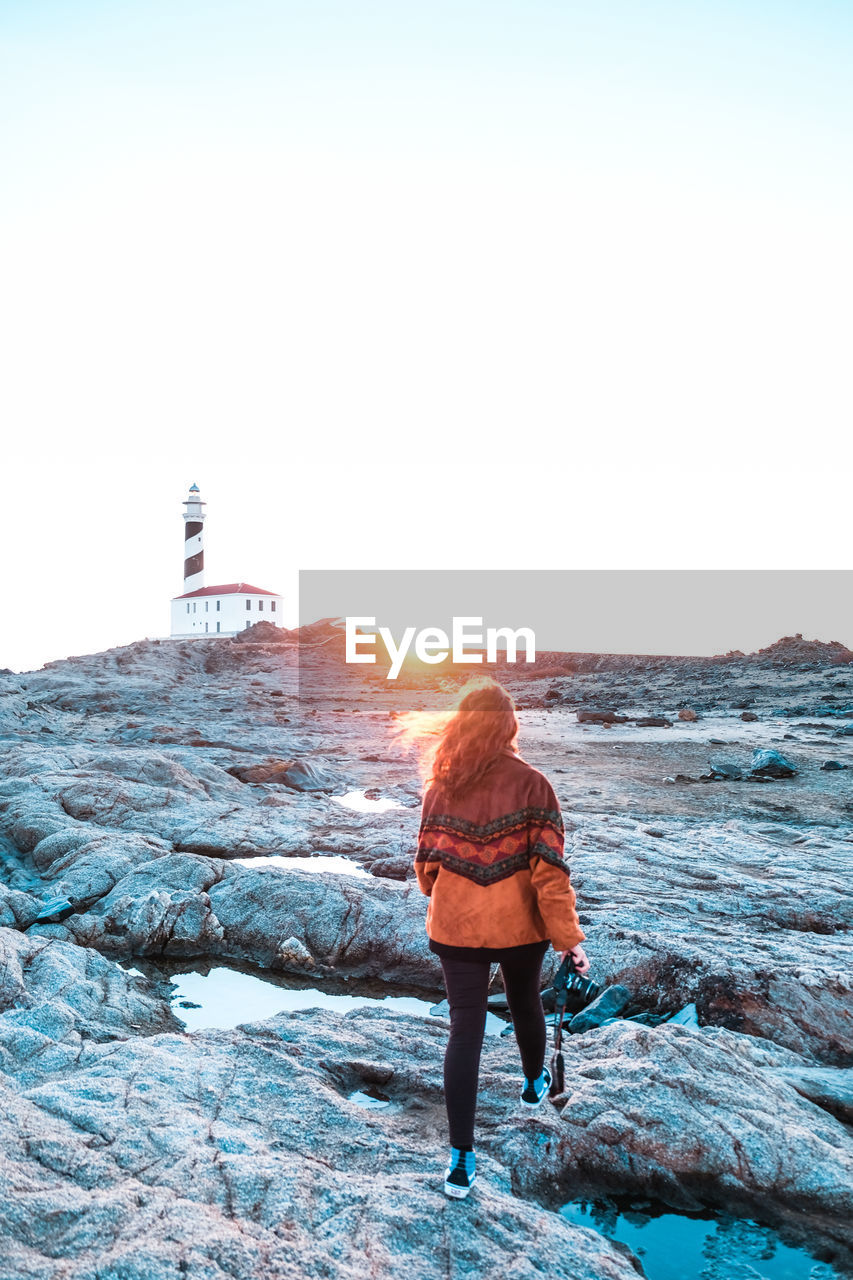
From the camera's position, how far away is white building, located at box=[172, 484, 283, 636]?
7894 cm

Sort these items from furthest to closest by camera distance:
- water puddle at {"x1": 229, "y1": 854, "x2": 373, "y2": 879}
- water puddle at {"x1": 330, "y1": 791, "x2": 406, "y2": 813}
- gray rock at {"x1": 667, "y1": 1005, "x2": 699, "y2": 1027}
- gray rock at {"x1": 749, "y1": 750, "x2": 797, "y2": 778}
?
gray rock at {"x1": 749, "y1": 750, "x2": 797, "y2": 778}
water puddle at {"x1": 330, "y1": 791, "x2": 406, "y2": 813}
water puddle at {"x1": 229, "y1": 854, "x2": 373, "y2": 879}
gray rock at {"x1": 667, "y1": 1005, "x2": 699, "y2": 1027}

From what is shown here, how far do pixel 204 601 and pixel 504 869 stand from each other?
81.1m

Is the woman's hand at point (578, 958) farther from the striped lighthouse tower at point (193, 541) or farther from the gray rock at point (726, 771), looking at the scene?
Result: the striped lighthouse tower at point (193, 541)

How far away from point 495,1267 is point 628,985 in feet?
13.1

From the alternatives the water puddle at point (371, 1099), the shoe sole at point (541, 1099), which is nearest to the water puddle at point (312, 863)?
the water puddle at point (371, 1099)

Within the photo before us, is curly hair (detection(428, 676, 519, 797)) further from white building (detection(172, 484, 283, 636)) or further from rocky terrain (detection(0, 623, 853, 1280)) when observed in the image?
white building (detection(172, 484, 283, 636))

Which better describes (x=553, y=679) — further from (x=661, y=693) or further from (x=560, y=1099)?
(x=560, y=1099)

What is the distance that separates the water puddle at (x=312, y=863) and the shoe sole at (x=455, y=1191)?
725cm

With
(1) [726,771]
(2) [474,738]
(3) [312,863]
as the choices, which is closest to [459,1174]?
(2) [474,738]

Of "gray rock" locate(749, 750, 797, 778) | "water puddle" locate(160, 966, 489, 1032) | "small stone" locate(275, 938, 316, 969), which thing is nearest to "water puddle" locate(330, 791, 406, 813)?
"small stone" locate(275, 938, 316, 969)

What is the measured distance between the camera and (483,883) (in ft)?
14.3

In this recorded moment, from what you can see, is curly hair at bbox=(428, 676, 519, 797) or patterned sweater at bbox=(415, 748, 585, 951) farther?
curly hair at bbox=(428, 676, 519, 797)

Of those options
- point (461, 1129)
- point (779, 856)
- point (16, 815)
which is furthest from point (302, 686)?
point (461, 1129)

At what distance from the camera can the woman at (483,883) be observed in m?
4.27
